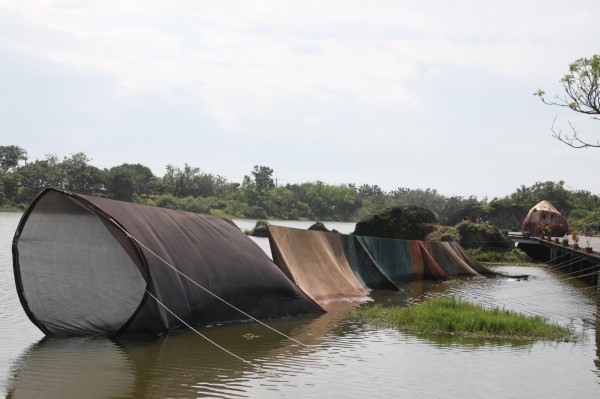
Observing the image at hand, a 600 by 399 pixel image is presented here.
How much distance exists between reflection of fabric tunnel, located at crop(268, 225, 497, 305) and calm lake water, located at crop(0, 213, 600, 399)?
2.55m

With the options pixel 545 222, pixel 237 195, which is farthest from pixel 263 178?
pixel 545 222

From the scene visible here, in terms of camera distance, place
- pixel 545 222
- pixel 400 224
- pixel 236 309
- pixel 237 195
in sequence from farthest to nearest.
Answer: pixel 237 195, pixel 545 222, pixel 400 224, pixel 236 309

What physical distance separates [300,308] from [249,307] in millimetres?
1849

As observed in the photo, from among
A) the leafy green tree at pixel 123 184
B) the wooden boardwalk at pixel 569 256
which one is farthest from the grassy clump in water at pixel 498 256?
the leafy green tree at pixel 123 184

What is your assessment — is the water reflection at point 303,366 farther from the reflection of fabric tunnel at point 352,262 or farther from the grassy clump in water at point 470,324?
the reflection of fabric tunnel at point 352,262

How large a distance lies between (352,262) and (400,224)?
21415 millimetres

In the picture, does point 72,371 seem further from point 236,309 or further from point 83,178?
point 83,178

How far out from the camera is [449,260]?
115ft

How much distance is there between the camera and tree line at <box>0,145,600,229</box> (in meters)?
87.4

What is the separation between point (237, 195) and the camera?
142 metres

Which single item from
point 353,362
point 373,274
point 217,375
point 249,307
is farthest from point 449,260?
point 217,375

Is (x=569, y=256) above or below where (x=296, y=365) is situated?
above

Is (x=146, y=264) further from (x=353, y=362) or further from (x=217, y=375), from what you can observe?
(x=353, y=362)

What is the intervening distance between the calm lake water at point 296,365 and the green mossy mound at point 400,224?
27172mm
